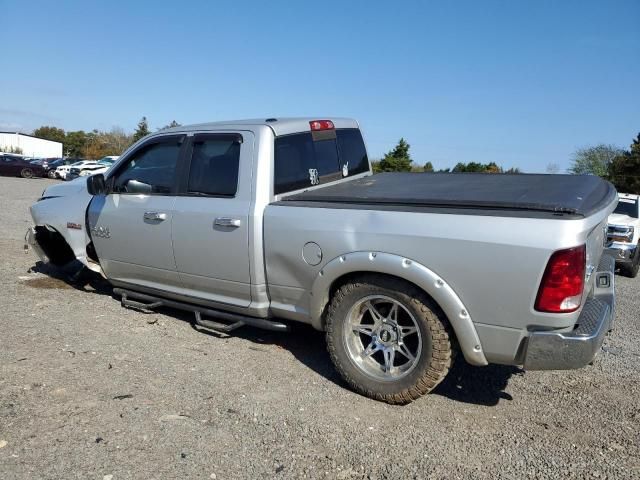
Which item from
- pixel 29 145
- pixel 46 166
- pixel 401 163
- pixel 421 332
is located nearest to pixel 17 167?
pixel 46 166

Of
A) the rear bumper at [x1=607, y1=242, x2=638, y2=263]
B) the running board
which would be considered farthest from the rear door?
the rear bumper at [x1=607, y1=242, x2=638, y2=263]

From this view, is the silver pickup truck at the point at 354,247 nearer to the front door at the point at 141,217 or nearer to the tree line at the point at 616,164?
the front door at the point at 141,217

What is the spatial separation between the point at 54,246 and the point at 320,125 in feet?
12.1

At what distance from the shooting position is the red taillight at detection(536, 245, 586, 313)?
2.90 meters

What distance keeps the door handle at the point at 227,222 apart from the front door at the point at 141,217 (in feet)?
1.89

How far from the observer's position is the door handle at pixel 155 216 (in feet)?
15.0

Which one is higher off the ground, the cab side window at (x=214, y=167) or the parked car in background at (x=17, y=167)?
the cab side window at (x=214, y=167)


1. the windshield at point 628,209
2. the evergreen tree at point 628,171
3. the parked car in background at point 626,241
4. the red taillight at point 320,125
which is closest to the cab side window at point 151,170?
the red taillight at point 320,125

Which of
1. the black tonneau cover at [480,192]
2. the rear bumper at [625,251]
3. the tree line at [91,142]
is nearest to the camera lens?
the black tonneau cover at [480,192]

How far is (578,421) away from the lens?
3.40 meters

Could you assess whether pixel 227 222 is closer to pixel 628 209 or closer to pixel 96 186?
pixel 96 186

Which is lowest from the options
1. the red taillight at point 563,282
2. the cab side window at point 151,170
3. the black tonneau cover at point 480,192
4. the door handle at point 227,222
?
the red taillight at point 563,282

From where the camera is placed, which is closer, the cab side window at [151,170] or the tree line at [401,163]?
the cab side window at [151,170]

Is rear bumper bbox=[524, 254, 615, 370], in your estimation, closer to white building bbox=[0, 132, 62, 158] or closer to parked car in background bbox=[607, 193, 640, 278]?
parked car in background bbox=[607, 193, 640, 278]
